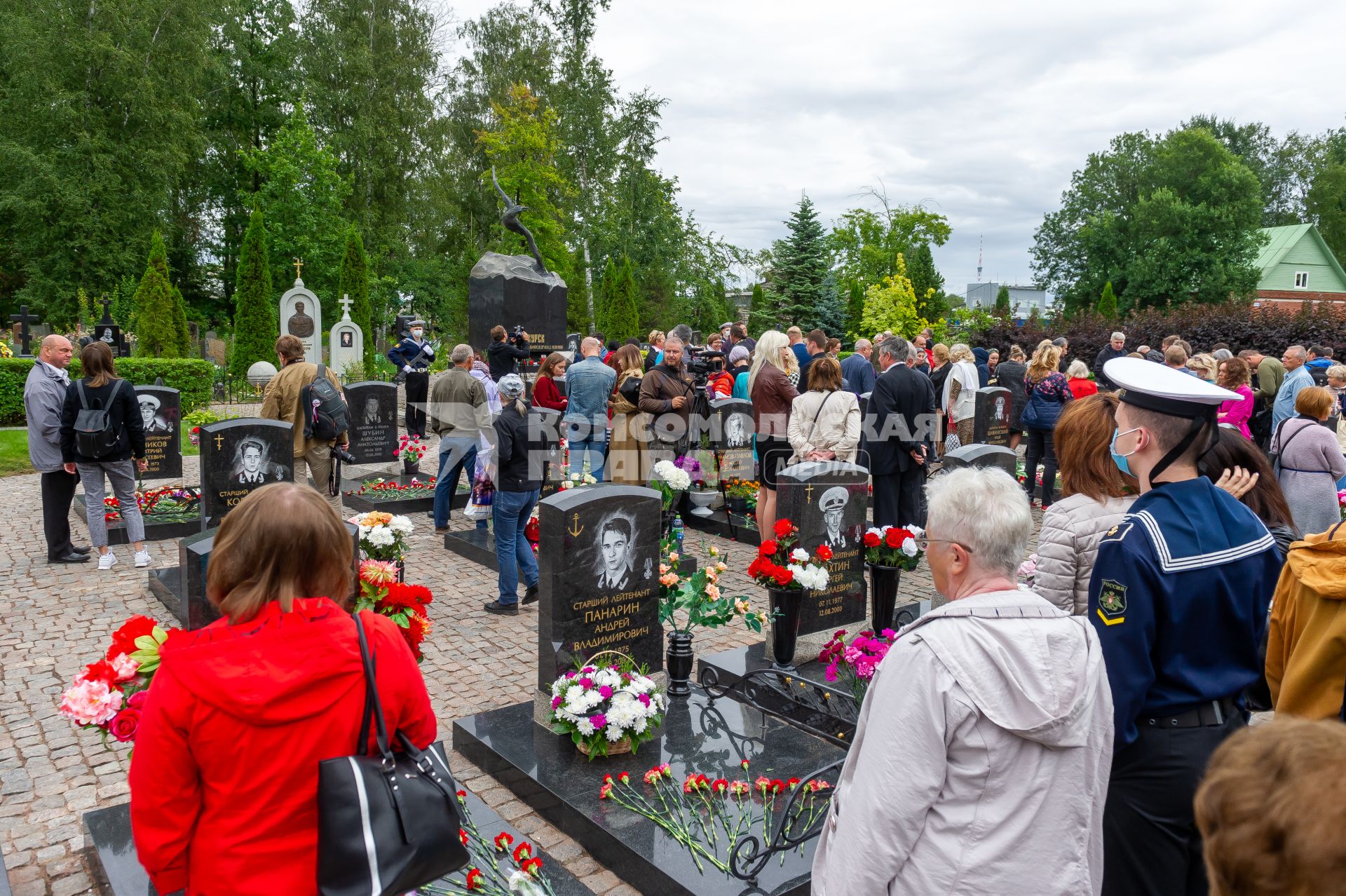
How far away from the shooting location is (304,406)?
837 centimetres

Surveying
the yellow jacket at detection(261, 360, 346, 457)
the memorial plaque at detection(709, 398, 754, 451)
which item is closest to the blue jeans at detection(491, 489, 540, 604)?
the yellow jacket at detection(261, 360, 346, 457)

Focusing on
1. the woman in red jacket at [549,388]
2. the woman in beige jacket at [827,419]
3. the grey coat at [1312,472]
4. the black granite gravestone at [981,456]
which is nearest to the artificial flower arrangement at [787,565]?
the woman in beige jacket at [827,419]

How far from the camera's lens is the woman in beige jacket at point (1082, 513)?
11.4 ft

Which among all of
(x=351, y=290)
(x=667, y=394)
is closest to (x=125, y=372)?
(x=351, y=290)

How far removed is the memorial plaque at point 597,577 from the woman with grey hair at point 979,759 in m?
3.27

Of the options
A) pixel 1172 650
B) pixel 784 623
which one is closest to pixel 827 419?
pixel 784 623

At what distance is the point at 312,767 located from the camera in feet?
6.77

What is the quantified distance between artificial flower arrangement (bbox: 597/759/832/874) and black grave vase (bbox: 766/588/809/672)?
1564 mm

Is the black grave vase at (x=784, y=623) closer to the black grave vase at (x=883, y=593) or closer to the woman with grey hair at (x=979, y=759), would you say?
the black grave vase at (x=883, y=593)

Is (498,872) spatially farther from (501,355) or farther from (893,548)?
(501,355)

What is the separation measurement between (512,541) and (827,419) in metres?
2.77

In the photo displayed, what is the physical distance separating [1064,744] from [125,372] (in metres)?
19.2

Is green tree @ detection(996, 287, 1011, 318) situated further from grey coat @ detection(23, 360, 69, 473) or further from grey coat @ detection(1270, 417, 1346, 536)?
grey coat @ detection(23, 360, 69, 473)

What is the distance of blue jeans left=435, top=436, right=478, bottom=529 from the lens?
9891 millimetres
